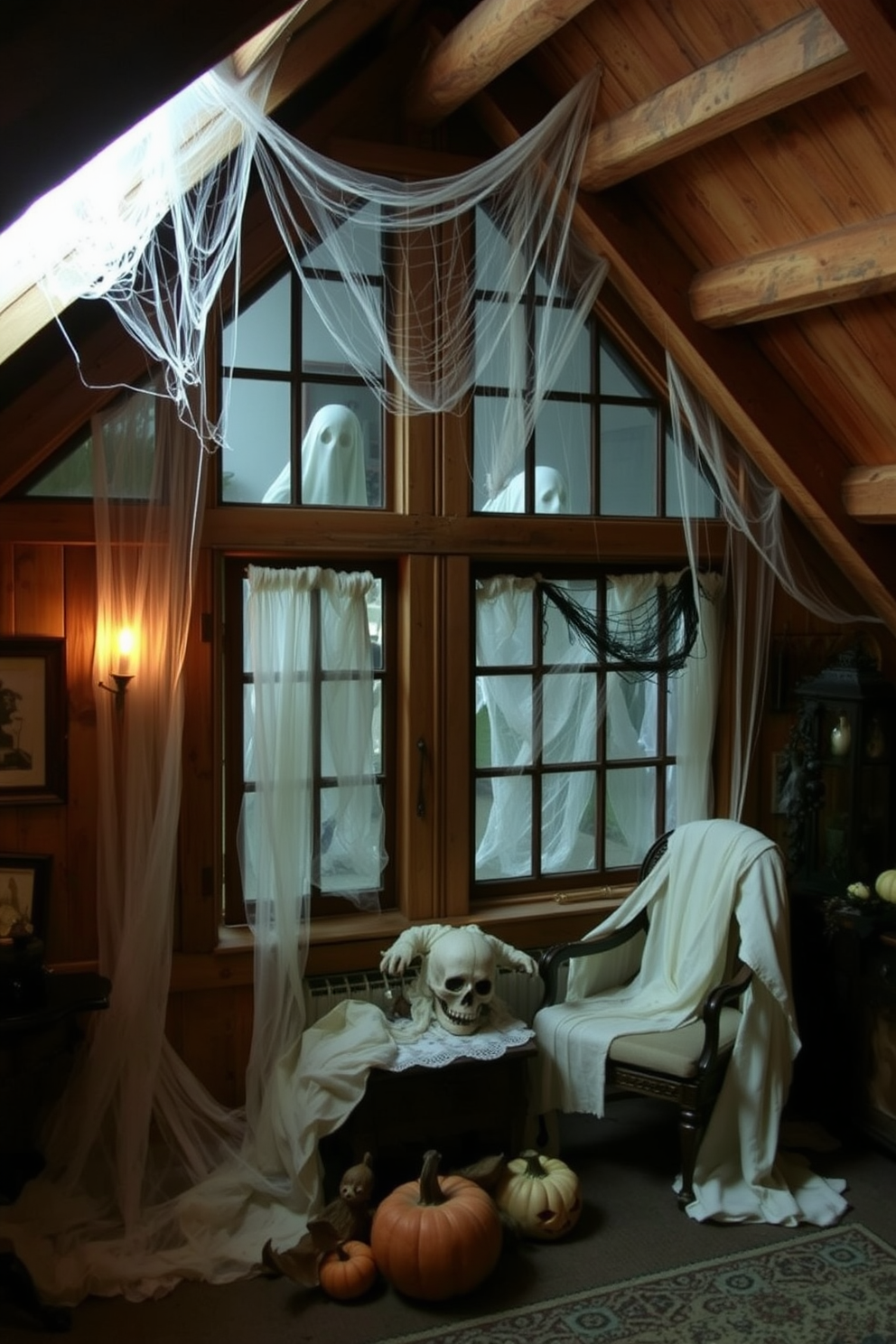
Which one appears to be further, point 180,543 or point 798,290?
point 180,543

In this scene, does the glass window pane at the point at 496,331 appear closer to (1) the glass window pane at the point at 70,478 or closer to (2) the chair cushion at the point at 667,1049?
(1) the glass window pane at the point at 70,478

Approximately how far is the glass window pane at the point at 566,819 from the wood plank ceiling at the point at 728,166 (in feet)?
3.99

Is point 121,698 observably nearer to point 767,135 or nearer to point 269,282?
point 269,282

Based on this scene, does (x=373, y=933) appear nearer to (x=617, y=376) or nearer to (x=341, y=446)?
(x=341, y=446)

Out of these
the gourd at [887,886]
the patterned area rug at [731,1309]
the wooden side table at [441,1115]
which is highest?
the gourd at [887,886]

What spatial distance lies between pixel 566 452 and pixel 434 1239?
2530 millimetres

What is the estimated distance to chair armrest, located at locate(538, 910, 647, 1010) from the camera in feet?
12.5

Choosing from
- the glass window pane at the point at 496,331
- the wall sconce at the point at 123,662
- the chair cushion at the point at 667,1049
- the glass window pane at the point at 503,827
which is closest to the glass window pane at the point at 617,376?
the glass window pane at the point at 496,331

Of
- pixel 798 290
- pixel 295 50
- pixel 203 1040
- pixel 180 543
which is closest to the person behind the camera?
pixel 295 50

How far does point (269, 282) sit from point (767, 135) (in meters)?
1.55

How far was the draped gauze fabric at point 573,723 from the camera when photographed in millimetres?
4125

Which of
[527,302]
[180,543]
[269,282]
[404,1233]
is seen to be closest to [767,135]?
[527,302]

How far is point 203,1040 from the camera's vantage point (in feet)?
12.2

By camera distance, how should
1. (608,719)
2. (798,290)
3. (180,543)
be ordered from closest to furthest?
1. (798,290)
2. (180,543)
3. (608,719)
